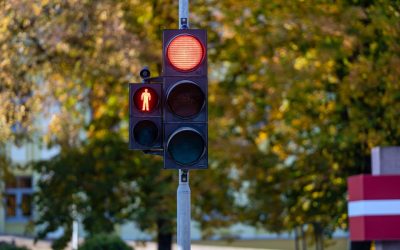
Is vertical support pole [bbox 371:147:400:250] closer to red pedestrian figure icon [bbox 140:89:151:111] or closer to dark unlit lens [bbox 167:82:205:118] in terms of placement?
dark unlit lens [bbox 167:82:205:118]

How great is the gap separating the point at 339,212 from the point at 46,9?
8.48 metres

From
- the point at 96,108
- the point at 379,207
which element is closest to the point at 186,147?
the point at 379,207

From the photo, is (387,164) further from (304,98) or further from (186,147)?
(304,98)

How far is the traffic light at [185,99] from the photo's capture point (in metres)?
13.2

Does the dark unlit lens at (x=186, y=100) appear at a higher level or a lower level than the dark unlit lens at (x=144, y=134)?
higher

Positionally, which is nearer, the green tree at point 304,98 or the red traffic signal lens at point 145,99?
the red traffic signal lens at point 145,99

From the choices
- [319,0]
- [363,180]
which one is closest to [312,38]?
[319,0]

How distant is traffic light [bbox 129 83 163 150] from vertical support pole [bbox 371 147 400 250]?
6.69m

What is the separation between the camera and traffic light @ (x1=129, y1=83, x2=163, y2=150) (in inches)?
528

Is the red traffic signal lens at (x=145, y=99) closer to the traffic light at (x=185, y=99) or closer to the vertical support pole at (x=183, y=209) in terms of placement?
the traffic light at (x=185, y=99)

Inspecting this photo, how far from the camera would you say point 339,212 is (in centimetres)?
2953

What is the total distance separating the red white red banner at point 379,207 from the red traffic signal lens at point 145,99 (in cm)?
658

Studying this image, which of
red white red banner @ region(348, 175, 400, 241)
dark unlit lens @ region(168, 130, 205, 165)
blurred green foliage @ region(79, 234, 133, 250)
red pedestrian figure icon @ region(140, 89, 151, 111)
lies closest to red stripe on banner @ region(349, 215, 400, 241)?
red white red banner @ region(348, 175, 400, 241)

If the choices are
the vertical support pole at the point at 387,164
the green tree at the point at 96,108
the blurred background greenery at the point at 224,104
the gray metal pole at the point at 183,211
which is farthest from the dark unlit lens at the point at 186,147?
the green tree at the point at 96,108
